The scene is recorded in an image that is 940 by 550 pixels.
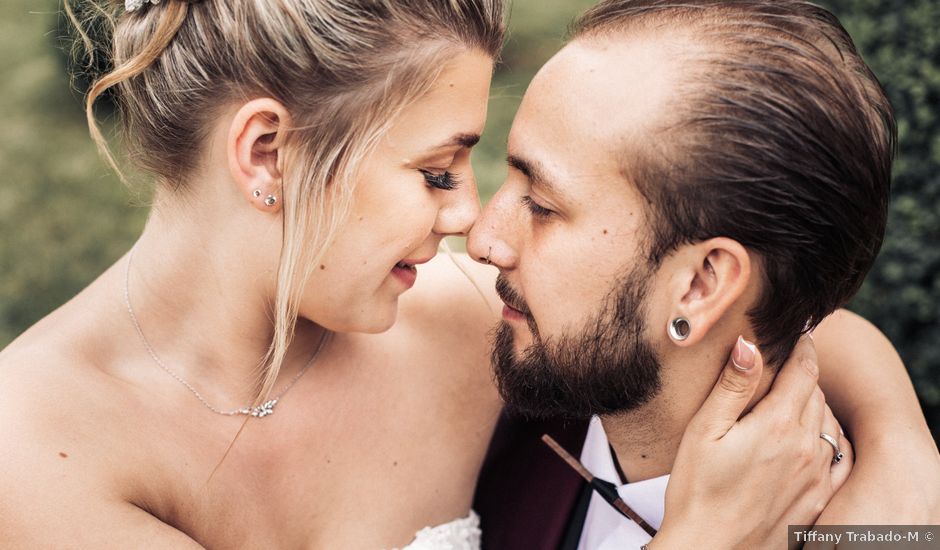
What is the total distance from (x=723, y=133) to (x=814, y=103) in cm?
24

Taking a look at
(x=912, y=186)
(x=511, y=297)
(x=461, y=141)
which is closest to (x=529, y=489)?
(x=511, y=297)

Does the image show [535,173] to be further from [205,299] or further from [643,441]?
[205,299]

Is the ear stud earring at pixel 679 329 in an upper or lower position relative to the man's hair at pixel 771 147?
lower

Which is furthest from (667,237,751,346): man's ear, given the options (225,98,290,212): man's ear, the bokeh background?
(225,98,290,212): man's ear

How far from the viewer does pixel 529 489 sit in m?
3.26

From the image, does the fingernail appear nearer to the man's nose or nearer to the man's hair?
the man's hair

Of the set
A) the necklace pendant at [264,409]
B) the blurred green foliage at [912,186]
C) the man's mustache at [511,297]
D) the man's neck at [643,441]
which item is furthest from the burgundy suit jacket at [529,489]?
the blurred green foliage at [912,186]

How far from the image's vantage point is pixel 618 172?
2592mm

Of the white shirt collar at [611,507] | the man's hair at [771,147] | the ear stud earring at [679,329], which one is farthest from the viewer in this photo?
the white shirt collar at [611,507]

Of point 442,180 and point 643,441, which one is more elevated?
point 442,180

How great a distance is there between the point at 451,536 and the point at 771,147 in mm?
1677

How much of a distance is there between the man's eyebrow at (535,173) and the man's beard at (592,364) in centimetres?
33

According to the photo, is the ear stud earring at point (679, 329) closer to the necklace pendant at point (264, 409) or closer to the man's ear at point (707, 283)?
the man's ear at point (707, 283)

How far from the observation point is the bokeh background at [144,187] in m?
4.11
